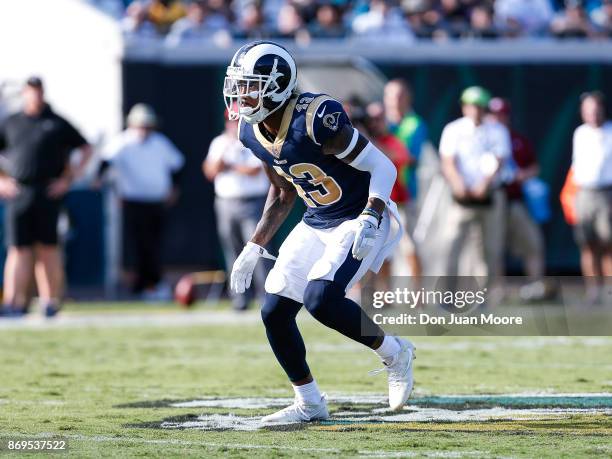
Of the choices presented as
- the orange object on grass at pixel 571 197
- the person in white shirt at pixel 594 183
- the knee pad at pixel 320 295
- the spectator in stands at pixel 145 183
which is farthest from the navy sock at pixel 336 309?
the spectator in stands at pixel 145 183

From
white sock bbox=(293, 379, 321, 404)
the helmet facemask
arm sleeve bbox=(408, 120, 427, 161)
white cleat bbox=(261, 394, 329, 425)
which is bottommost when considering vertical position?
white cleat bbox=(261, 394, 329, 425)

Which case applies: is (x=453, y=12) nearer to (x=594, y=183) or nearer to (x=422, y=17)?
(x=422, y=17)

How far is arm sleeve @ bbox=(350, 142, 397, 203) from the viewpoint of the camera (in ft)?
21.6

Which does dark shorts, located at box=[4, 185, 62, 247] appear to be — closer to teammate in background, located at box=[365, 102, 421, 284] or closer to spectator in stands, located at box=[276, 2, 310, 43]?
teammate in background, located at box=[365, 102, 421, 284]

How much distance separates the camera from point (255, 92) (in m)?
6.52

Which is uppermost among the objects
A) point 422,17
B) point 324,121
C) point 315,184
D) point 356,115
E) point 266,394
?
point 422,17

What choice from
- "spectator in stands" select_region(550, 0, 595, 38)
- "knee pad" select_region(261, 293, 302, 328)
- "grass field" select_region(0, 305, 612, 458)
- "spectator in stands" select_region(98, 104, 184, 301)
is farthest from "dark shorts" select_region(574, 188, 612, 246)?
"knee pad" select_region(261, 293, 302, 328)

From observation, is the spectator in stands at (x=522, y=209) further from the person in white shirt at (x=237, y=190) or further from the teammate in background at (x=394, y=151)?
the person in white shirt at (x=237, y=190)

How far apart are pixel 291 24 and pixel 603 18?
13.6 ft

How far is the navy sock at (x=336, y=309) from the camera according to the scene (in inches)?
255

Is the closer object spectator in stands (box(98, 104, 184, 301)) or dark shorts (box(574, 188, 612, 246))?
dark shorts (box(574, 188, 612, 246))

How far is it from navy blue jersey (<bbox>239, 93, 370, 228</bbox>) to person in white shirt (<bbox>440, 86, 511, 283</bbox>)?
18.2ft

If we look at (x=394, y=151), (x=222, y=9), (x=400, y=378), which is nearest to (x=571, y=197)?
(x=394, y=151)

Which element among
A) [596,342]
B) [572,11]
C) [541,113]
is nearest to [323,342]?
[596,342]
